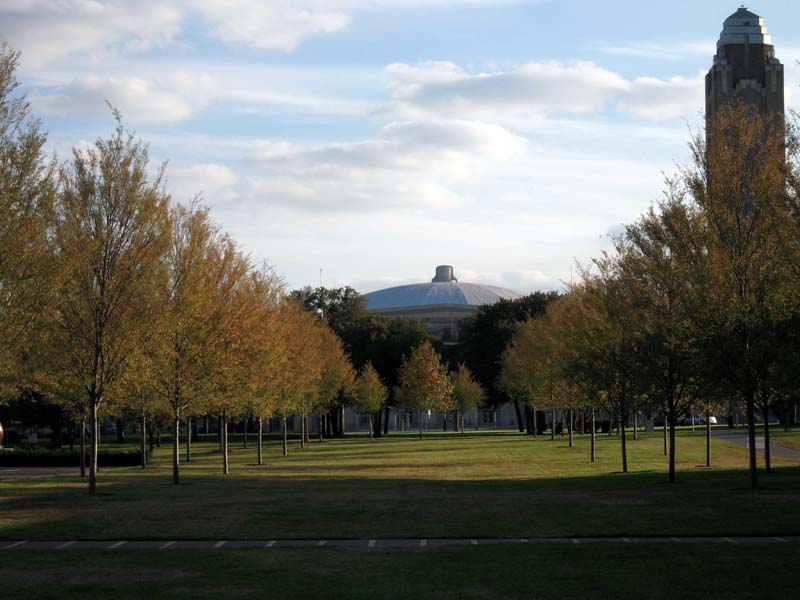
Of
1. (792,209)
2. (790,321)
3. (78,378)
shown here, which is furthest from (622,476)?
(78,378)

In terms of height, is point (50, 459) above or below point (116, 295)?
below

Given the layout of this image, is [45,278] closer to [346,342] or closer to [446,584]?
[446,584]

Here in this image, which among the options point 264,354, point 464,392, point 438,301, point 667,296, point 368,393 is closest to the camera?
point 667,296

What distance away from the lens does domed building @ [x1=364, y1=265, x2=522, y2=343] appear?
542ft

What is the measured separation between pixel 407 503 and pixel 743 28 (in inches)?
3950

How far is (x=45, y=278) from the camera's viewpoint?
75.4ft

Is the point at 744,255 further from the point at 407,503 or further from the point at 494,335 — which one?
the point at 494,335

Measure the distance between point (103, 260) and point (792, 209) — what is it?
18.4m

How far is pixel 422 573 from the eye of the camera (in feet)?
46.1

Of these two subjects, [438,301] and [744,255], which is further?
[438,301]

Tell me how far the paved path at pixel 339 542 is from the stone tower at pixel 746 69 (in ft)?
316

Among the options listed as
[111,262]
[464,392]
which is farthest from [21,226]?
[464,392]

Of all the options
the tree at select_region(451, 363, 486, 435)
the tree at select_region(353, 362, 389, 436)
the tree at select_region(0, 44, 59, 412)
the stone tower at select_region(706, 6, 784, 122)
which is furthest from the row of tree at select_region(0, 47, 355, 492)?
the stone tower at select_region(706, 6, 784, 122)

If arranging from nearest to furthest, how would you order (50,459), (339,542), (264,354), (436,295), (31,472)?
(339,542) < (264,354) < (31,472) < (50,459) < (436,295)
